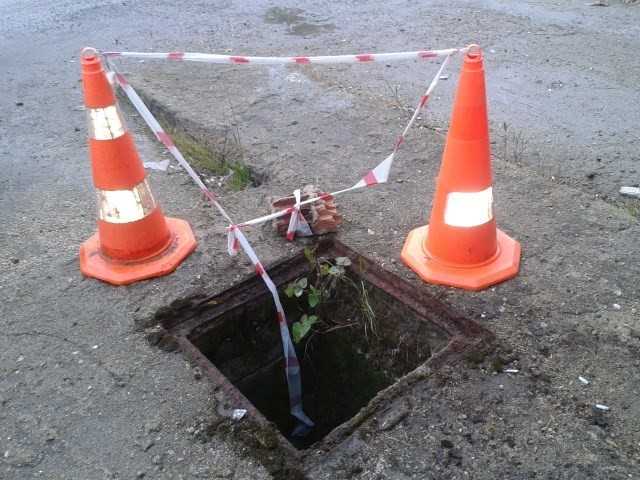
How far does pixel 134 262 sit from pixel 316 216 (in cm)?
97

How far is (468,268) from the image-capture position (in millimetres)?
2855

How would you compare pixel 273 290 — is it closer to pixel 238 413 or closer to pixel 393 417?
pixel 238 413

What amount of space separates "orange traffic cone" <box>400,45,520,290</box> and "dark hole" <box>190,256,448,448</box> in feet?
0.94

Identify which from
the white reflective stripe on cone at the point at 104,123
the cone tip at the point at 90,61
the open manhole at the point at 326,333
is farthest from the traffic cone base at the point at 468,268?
the cone tip at the point at 90,61

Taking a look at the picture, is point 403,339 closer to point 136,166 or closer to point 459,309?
point 459,309

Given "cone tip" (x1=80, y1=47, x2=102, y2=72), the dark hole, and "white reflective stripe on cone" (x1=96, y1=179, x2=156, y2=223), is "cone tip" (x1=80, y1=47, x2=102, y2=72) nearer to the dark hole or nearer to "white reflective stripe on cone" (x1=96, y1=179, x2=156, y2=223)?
"white reflective stripe on cone" (x1=96, y1=179, x2=156, y2=223)

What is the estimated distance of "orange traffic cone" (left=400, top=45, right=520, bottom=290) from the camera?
2.60 metres

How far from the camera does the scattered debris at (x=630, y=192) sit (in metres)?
3.57

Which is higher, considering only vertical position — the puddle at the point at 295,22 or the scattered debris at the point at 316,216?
the puddle at the point at 295,22

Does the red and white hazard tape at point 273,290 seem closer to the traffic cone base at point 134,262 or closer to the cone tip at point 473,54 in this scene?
the traffic cone base at point 134,262

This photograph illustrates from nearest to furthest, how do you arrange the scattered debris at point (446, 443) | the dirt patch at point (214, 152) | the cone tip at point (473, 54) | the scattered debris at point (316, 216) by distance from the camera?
the scattered debris at point (446, 443) → the cone tip at point (473, 54) → the scattered debris at point (316, 216) → the dirt patch at point (214, 152)

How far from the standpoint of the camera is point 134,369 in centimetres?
248

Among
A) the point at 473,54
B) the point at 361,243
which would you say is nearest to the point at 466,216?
the point at 361,243

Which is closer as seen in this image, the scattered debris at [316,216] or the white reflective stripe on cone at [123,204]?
the white reflective stripe on cone at [123,204]
